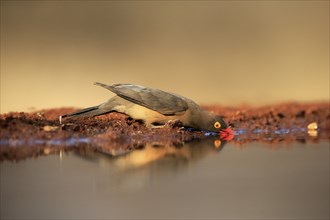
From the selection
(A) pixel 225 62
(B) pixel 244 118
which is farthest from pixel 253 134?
(A) pixel 225 62

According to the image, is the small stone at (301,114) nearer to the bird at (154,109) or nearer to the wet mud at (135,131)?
the wet mud at (135,131)

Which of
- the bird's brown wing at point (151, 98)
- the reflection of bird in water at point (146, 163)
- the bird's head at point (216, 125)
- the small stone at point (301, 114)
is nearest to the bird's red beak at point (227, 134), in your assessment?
the bird's head at point (216, 125)

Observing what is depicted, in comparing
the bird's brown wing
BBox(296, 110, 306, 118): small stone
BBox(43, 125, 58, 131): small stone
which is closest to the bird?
the bird's brown wing

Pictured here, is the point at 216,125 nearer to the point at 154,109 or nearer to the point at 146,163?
the point at 154,109

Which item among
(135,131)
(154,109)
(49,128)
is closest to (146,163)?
(49,128)

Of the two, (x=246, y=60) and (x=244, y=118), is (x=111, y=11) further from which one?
(x=244, y=118)

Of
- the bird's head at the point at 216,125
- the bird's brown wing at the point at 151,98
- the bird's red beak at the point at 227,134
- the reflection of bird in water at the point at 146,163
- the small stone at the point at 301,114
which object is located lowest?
the reflection of bird in water at the point at 146,163

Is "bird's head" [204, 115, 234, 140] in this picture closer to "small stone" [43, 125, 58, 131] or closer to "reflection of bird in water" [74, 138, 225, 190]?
"reflection of bird in water" [74, 138, 225, 190]
